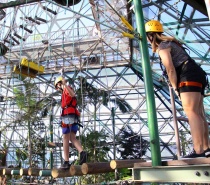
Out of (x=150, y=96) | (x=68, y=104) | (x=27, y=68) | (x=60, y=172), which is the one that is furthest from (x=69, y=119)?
(x=27, y=68)

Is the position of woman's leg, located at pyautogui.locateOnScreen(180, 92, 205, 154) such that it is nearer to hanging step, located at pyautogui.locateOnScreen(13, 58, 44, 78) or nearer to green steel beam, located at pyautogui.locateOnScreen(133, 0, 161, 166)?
green steel beam, located at pyautogui.locateOnScreen(133, 0, 161, 166)

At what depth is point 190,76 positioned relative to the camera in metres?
2.30

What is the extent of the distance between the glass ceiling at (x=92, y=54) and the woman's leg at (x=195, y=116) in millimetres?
5963

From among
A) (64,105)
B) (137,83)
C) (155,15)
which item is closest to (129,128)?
(137,83)

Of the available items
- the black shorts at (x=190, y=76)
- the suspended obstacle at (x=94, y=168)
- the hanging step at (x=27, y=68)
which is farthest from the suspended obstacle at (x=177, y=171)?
the hanging step at (x=27, y=68)

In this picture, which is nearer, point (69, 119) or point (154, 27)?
point (154, 27)

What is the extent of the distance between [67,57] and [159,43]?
41.1ft

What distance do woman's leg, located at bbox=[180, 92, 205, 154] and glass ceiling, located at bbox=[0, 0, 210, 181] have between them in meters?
5.96

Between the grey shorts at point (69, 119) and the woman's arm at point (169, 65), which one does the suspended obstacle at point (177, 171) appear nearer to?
the woman's arm at point (169, 65)

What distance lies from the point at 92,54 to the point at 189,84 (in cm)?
1229

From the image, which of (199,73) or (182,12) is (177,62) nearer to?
(199,73)

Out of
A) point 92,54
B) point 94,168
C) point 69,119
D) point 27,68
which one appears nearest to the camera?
point 94,168

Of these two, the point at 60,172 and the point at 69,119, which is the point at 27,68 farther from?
the point at 60,172

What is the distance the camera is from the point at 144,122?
16.4 meters
